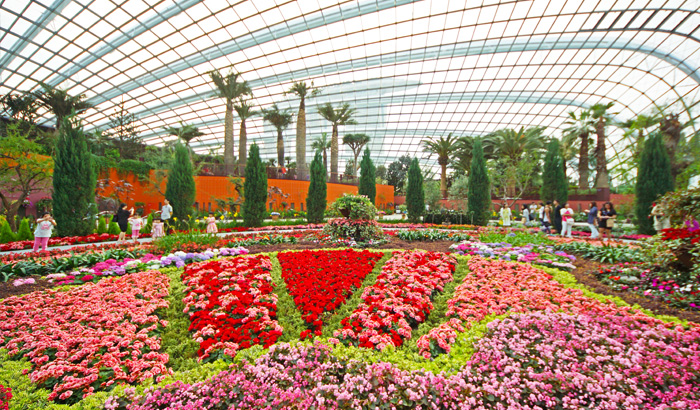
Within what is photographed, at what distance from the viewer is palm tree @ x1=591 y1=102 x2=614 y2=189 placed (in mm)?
26684

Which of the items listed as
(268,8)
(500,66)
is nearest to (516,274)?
(268,8)

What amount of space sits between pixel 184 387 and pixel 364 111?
115 ft

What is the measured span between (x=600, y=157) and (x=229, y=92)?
3620 centimetres

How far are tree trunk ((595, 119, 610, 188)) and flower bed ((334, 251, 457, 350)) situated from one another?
32105mm

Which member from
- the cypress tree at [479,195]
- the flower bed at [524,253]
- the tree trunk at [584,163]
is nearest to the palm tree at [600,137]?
the tree trunk at [584,163]

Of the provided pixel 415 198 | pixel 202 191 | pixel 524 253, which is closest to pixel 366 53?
pixel 415 198

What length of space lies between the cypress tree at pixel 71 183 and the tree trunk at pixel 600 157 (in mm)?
39030

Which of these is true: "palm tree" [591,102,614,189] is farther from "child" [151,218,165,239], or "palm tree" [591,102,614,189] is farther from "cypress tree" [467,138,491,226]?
"child" [151,218,165,239]

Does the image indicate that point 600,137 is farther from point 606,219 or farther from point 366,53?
point 366,53

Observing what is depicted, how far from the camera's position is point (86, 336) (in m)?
2.91

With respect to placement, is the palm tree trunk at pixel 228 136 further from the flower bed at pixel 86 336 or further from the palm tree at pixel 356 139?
the flower bed at pixel 86 336

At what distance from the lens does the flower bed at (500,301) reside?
9.64 feet

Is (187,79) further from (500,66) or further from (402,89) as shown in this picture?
(500,66)

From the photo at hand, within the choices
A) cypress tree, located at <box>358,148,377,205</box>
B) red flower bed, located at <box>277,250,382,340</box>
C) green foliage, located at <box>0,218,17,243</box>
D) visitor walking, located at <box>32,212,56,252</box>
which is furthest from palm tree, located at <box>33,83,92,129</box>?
red flower bed, located at <box>277,250,382,340</box>
